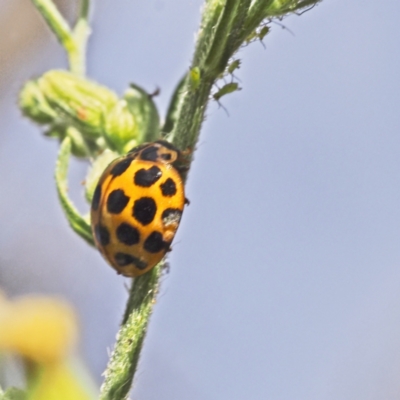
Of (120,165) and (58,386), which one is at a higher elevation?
(120,165)

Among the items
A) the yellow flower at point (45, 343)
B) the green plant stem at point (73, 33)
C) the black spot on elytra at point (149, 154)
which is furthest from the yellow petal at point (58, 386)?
the green plant stem at point (73, 33)

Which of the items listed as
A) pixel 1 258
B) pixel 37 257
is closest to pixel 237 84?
pixel 1 258

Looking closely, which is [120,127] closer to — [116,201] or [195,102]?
[116,201]

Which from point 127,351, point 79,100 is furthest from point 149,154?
point 127,351

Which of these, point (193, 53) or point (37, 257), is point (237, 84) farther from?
point (37, 257)

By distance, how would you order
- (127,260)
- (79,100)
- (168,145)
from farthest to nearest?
(79,100) < (127,260) < (168,145)

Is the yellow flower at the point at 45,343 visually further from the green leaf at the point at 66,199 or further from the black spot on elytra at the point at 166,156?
the black spot on elytra at the point at 166,156
